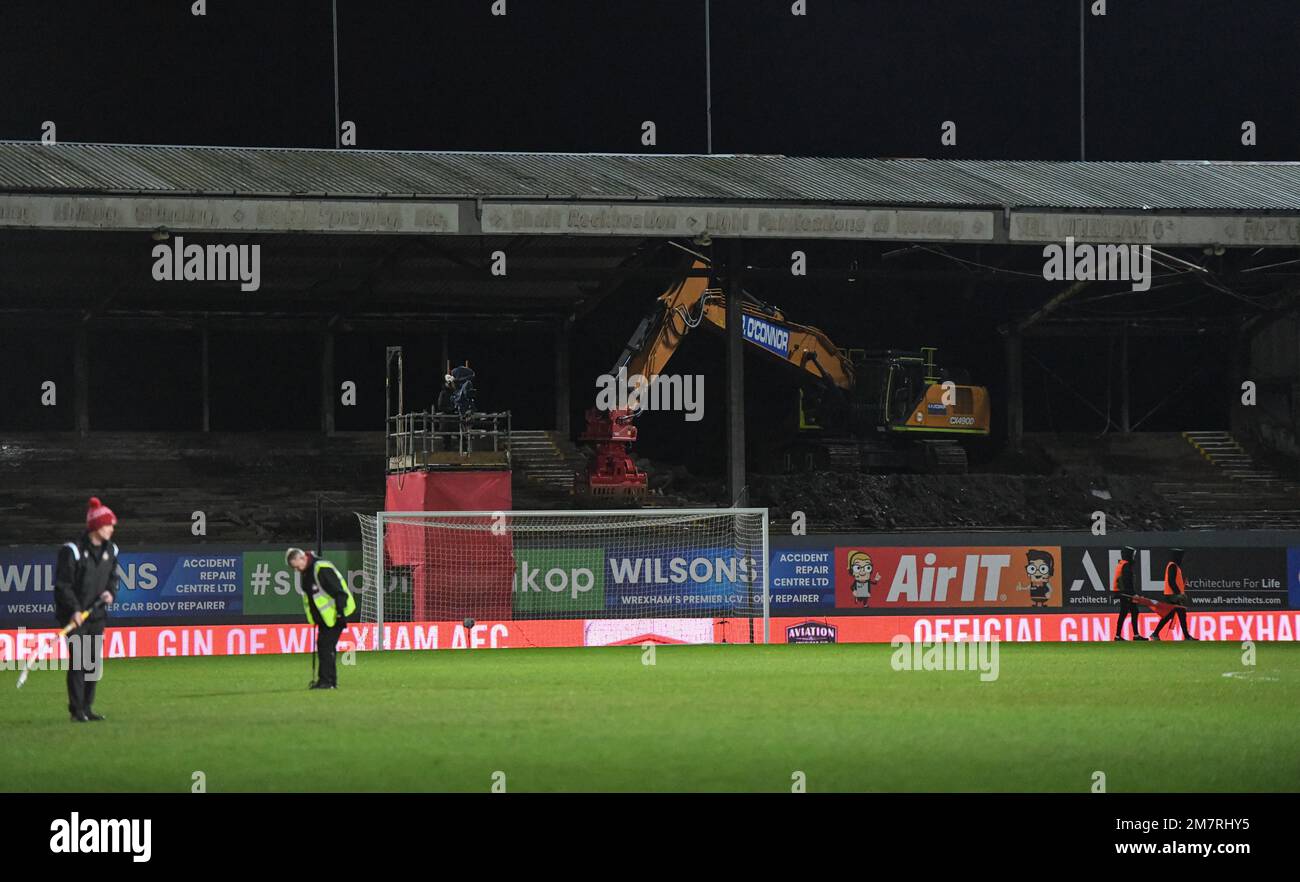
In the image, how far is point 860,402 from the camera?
46.4 metres

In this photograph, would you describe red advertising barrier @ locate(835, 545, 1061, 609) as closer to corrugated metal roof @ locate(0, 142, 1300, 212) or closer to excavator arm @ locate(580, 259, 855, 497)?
corrugated metal roof @ locate(0, 142, 1300, 212)

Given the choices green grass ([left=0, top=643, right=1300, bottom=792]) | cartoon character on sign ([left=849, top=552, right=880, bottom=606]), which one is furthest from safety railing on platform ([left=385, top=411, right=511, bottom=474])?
green grass ([left=0, top=643, right=1300, bottom=792])

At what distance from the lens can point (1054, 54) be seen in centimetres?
4484

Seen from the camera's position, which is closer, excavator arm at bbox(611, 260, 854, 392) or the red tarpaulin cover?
the red tarpaulin cover

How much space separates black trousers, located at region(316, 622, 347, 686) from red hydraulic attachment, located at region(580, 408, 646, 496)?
19.7 m

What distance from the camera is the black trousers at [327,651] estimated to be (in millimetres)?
20984

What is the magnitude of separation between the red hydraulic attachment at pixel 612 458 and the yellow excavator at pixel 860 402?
3.41 metres

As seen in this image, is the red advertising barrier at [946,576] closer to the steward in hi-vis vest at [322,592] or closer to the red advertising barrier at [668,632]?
the red advertising barrier at [668,632]

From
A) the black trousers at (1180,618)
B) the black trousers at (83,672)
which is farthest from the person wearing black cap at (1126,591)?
the black trousers at (83,672)

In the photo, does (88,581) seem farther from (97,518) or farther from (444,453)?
(444,453)

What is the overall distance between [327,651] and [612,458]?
2051cm

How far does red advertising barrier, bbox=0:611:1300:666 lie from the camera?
3116 cm

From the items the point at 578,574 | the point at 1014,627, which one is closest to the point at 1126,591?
the point at 1014,627
